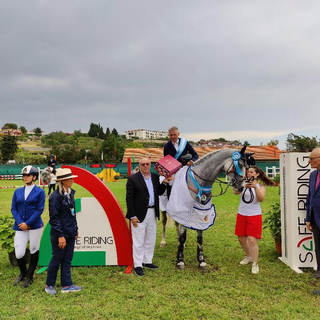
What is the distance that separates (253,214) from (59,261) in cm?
310

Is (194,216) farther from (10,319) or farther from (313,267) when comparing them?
(10,319)

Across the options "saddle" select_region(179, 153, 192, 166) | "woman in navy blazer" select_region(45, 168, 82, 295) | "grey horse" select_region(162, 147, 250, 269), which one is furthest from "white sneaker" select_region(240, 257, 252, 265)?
"woman in navy blazer" select_region(45, 168, 82, 295)

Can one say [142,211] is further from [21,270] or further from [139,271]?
[21,270]

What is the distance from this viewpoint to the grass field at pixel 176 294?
3.18 m

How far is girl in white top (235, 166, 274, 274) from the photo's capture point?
14.2 ft

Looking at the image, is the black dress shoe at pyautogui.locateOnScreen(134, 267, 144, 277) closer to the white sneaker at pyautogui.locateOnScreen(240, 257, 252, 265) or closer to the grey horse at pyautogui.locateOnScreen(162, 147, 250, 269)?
the grey horse at pyautogui.locateOnScreen(162, 147, 250, 269)

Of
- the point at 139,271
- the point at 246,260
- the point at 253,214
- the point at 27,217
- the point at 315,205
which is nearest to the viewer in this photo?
the point at 315,205

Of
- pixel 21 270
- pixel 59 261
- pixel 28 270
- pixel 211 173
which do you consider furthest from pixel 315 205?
pixel 21 270

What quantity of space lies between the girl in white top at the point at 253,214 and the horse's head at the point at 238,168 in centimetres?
16

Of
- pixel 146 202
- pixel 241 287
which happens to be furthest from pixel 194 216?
pixel 241 287

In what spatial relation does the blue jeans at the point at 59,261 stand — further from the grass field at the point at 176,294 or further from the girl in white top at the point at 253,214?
the girl in white top at the point at 253,214

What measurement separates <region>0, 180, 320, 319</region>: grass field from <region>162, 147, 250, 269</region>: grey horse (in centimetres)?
55

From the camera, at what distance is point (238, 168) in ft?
13.4

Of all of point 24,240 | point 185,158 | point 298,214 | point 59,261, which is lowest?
point 59,261
